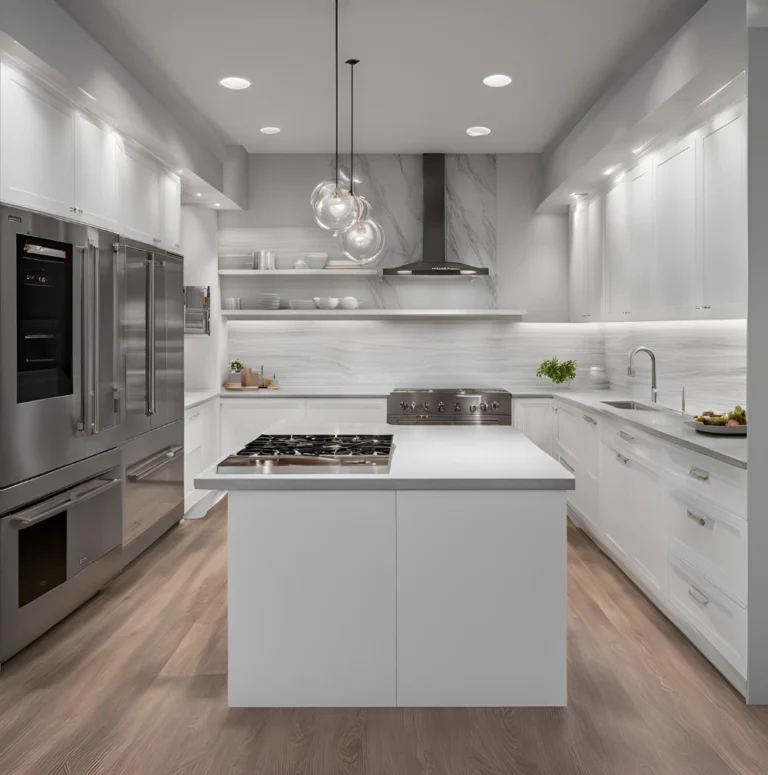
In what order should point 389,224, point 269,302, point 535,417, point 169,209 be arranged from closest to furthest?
point 169,209, point 535,417, point 269,302, point 389,224

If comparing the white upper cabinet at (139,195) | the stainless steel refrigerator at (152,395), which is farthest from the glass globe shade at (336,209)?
the white upper cabinet at (139,195)

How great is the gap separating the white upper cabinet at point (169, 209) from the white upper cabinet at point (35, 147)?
1.20 m

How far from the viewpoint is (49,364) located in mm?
3107

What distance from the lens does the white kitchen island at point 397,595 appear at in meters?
2.45

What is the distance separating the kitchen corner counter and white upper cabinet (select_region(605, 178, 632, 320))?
304 cm

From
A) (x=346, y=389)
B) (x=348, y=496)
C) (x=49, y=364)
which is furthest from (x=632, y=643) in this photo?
(x=346, y=389)

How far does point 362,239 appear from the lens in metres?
3.18

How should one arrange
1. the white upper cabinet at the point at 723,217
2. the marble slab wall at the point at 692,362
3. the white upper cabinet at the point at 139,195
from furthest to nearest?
1. the white upper cabinet at the point at 139,195
2. the marble slab wall at the point at 692,362
3. the white upper cabinet at the point at 723,217

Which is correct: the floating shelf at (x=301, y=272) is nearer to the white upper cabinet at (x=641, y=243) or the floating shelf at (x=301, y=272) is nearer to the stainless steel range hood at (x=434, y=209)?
the stainless steel range hood at (x=434, y=209)

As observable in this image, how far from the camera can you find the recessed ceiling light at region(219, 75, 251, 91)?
4.20 meters

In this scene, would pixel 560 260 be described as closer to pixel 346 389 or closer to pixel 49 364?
pixel 346 389

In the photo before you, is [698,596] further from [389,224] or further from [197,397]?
[389,224]

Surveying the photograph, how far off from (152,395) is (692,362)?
3289 mm

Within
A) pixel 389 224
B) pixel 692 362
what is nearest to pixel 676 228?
pixel 692 362
